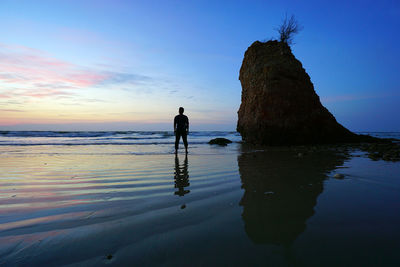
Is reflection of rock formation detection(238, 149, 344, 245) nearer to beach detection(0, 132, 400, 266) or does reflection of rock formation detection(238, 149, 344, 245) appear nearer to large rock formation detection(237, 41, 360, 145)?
beach detection(0, 132, 400, 266)

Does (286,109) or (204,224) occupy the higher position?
(286,109)

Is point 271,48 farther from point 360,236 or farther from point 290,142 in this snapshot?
point 360,236

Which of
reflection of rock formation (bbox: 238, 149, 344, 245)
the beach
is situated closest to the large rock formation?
reflection of rock formation (bbox: 238, 149, 344, 245)

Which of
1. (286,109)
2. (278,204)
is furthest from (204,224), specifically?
(286,109)

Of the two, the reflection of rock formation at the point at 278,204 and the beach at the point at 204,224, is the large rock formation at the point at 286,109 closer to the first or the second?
the reflection of rock formation at the point at 278,204

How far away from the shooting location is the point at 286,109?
9812mm

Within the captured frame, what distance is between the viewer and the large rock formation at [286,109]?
9.80 m

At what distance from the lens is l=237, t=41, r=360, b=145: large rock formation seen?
32.2ft

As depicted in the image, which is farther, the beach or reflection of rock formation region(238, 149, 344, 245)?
reflection of rock formation region(238, 149, 344, 245)

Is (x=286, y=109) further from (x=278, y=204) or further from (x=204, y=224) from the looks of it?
(x=204, y=224)

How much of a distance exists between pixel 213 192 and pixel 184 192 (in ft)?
1.10

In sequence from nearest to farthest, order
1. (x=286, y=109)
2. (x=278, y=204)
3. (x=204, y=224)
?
(x=204, y=224) < (x=278, y=204) < (x=286, y=109)

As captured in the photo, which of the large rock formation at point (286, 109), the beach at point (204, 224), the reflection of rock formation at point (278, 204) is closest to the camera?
the beach at point (204, 224)

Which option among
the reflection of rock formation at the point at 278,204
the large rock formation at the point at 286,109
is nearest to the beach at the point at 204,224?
the reflection of rock formation at the point at 278,204
